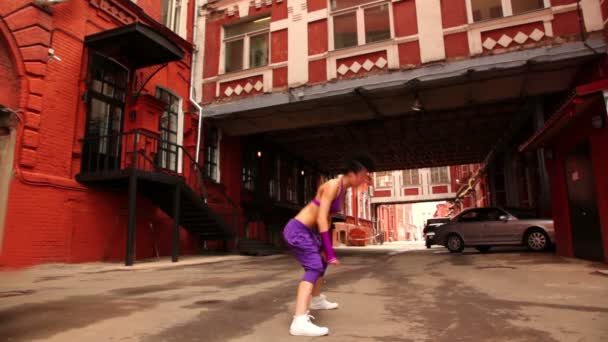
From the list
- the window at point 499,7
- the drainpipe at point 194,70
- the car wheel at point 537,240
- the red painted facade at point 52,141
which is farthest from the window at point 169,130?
the car wheel at point 537,240

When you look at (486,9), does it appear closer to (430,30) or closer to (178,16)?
(430,30)

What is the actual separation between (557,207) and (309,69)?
27.1ft

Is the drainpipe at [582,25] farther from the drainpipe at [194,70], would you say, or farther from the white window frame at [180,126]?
the white window frame at [180,126]

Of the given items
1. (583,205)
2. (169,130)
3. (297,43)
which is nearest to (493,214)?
(583,205)

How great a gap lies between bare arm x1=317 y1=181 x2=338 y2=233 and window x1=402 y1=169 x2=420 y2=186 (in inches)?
1466

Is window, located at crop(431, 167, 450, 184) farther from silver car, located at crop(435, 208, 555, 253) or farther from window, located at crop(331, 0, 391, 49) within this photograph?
window, located at crop(331, 0, 391, 49)

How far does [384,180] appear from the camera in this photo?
4075 centimetres

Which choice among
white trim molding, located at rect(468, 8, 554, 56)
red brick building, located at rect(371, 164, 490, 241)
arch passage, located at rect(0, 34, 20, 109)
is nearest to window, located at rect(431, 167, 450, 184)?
red brick building, located at rect(371, 164, 490, 241)

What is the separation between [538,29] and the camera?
421 inches

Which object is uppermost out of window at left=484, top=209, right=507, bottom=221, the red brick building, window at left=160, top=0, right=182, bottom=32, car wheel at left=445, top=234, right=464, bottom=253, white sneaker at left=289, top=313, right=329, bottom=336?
window at left=160, top=0, right=182, bottom=32

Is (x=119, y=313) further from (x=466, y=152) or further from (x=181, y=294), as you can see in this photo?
(x=466, y=152)

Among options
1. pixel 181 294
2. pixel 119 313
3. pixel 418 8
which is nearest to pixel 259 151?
pixel 418 8

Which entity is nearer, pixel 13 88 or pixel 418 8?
pixel 13 88

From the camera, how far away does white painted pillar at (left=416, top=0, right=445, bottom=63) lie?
11656mm
